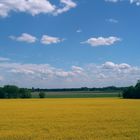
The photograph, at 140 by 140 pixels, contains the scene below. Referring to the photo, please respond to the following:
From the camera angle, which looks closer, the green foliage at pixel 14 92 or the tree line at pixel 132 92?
the tree line at pixel 132 92

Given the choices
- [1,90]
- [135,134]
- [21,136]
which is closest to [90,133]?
[135,134]

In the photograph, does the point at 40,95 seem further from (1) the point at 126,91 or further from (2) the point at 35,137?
(2) the point at 35,137

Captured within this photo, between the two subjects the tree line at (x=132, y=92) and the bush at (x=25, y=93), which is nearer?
the tree line at (x=132, y=92)

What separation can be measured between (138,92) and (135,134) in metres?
103

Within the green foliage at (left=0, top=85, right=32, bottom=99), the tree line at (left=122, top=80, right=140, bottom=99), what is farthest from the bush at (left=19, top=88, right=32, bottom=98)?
the tree line at (left=122, top=80, right=140, bottom=99)

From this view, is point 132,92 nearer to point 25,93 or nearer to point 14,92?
point 25,93

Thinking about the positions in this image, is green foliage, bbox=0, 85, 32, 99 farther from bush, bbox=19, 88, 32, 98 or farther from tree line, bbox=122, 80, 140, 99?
tree line, bbox=122, 80, 140, 99

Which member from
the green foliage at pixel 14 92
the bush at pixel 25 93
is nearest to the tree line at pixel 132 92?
the bush at pixel 25 93

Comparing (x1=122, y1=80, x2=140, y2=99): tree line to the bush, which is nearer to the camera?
(x1=122, y1=80, x2=140, y2=99): tree line

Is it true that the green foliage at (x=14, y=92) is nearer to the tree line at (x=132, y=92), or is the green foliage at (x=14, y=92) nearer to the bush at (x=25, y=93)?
the bush at (x=25, y=93)

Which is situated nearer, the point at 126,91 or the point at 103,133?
the point at 103,133

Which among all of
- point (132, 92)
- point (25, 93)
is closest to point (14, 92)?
point (25, 93)

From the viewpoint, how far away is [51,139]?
694 inches

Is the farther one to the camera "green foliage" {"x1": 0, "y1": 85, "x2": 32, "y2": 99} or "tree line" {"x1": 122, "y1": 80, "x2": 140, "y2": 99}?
"green foliage" {"x1": 0, "y1": 85, "x2": 32, "y2": 99}
